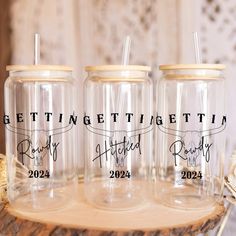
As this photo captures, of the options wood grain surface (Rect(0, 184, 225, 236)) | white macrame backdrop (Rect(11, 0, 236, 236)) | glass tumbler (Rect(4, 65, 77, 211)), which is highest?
white macrame backdrop (Rect(11, 0, 236, 236))

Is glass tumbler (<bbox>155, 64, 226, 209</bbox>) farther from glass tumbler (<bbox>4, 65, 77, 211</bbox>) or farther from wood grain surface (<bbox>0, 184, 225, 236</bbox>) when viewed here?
glass tumbler (<bbox>4, 65, 77, 211</bbox>)

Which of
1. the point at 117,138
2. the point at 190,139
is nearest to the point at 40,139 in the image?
the point at 117,138

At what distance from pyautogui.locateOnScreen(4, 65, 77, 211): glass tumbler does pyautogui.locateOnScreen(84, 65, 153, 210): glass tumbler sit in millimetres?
39

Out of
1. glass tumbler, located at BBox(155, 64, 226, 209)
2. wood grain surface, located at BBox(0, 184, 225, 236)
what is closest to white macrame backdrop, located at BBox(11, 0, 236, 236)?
glass tumbler, located at BBox(155, 64, 226, 209)

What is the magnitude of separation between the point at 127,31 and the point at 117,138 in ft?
1.17

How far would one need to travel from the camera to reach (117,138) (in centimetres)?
75

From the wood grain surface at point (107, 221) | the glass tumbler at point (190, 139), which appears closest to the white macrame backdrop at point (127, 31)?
the glass tumbler at point (190, 139)

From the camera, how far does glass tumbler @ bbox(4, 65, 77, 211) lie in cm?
74

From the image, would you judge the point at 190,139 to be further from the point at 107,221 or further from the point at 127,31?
the point at 127,31

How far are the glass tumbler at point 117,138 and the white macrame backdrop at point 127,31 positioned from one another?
0.27 metres

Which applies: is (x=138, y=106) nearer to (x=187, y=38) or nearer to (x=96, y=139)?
(x=96, y=139)

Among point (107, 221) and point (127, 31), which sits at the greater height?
point (127, 31)

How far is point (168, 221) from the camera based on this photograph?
2.18 ft

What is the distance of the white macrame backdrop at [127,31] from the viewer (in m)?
0.98
